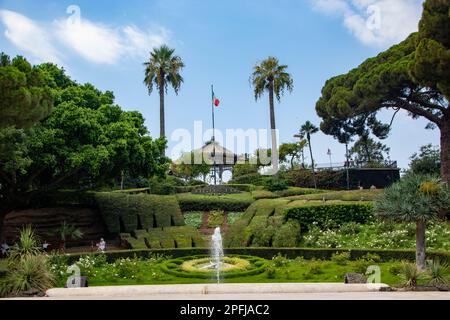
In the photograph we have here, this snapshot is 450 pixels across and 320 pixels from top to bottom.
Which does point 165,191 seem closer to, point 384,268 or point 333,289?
point 384,268

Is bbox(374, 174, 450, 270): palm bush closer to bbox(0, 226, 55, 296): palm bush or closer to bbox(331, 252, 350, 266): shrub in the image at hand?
bbox(331, 252, 350, 266): shrub

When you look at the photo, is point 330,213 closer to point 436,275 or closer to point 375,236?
point 375,236

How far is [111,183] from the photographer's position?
22.8 metres

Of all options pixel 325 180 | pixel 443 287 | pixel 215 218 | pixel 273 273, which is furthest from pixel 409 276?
pixel 325 180

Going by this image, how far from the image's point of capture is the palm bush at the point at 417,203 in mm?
12422

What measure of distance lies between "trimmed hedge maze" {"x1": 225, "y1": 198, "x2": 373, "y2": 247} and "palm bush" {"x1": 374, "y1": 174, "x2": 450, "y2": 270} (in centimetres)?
680

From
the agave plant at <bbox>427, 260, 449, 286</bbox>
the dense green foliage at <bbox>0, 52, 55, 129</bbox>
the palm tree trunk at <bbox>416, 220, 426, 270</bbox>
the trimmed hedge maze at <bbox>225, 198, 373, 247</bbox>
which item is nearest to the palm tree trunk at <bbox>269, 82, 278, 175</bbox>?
the trimmed hedge maze at <bbox>225, 198, 373, 247</bbox>

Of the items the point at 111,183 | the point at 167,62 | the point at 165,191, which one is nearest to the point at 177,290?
the point at 111,183

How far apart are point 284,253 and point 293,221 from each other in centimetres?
328

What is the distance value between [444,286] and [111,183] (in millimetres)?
16135

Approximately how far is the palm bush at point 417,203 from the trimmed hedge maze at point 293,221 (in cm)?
680

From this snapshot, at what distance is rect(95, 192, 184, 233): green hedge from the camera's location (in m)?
22.2

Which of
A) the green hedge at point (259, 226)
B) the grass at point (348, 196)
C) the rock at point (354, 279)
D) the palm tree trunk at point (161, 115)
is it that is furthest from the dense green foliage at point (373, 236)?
the palm tree trunk at point (161, 115)

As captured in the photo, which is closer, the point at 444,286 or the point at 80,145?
the point at 444,286
